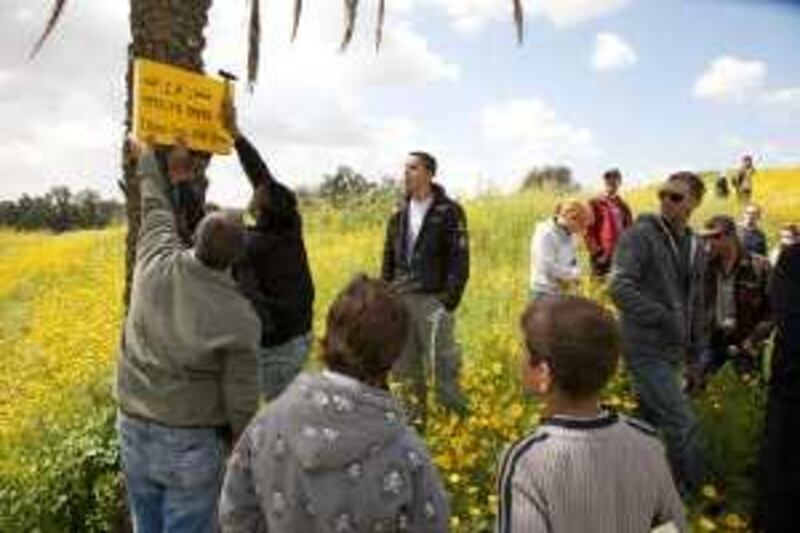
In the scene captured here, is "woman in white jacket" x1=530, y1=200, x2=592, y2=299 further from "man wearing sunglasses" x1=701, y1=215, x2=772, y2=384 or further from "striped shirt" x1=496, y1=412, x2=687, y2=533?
"striped shirt" x1=496, y1=412, x2=687, y2=533

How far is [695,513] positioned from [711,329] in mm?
2436

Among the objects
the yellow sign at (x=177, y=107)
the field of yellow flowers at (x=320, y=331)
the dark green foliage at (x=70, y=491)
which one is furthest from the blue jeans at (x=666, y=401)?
the dark green foliage at (x=70, y=491)

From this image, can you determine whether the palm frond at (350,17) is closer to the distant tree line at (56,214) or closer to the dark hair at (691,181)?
the dark hair at (691,181)

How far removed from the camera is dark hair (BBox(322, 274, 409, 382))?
4.06 metres

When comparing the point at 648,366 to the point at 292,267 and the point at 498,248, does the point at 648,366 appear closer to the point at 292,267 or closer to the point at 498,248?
the point at 292,267

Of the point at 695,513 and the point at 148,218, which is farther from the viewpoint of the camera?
the point at 695,513

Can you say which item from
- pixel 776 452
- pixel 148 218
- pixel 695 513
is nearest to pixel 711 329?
pixel 695 513

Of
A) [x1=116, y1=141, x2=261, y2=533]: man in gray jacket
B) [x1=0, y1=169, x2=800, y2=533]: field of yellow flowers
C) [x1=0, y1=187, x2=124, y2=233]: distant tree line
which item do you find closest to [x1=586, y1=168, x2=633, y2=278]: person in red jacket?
[x1=0, y1=169, x2=800, y2=533]: field of yellow flowers

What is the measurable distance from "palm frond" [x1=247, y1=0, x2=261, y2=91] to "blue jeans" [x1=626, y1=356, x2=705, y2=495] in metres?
2.42

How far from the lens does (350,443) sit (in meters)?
4.04

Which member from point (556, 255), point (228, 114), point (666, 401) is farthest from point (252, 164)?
point (556, 255)

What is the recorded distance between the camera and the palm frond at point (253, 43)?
854 centimetres

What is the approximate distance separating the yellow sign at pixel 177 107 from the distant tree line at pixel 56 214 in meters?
35.3

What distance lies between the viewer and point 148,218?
658 centimetres
